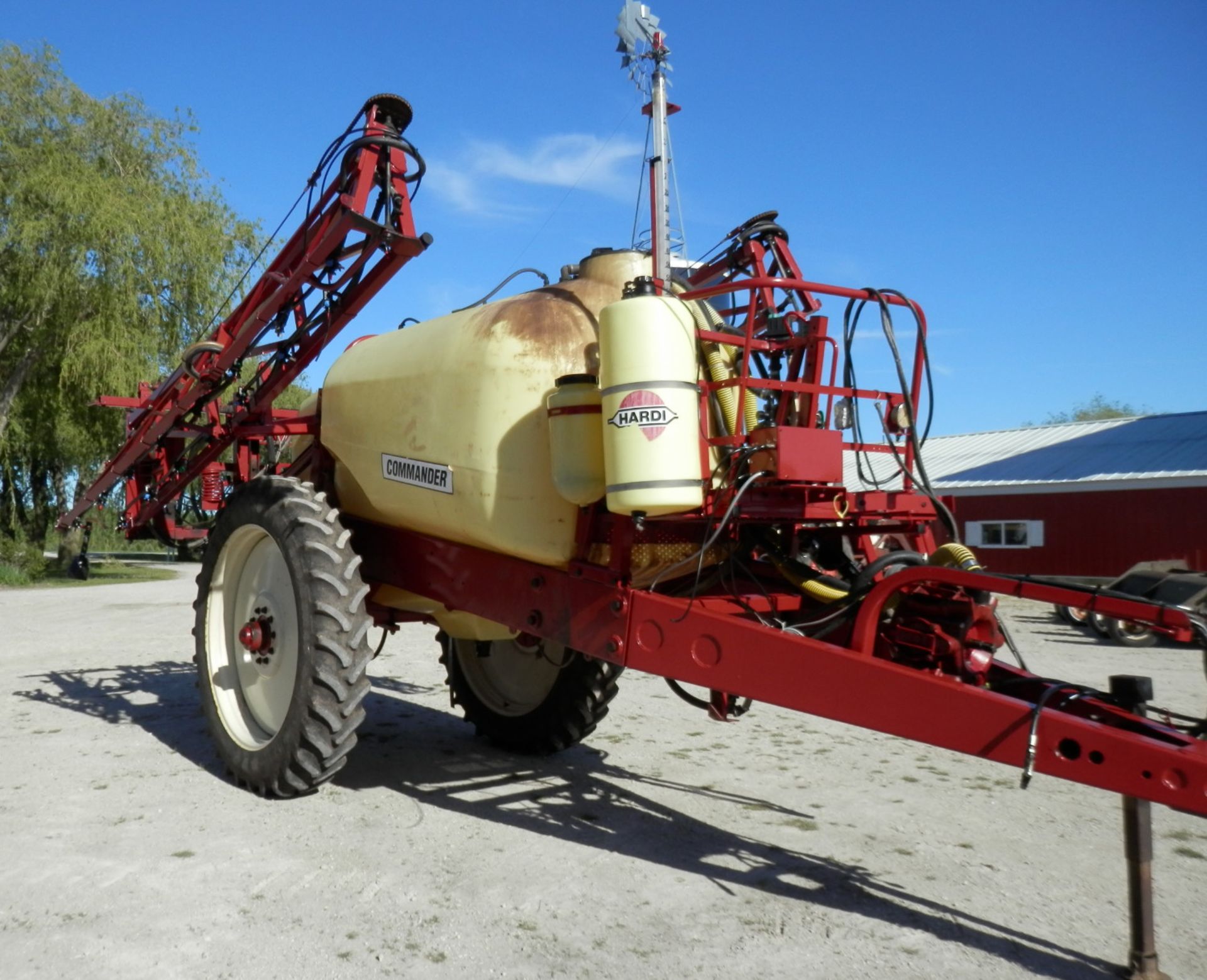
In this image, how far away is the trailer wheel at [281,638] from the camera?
4535 mm

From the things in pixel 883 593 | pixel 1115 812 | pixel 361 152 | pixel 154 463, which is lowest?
pixel 1115 812

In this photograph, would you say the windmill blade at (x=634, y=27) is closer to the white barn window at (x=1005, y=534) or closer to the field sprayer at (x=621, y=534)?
the field sprayer at (x=621, y=534)

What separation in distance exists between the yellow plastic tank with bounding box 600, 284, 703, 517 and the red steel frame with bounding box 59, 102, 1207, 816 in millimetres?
140

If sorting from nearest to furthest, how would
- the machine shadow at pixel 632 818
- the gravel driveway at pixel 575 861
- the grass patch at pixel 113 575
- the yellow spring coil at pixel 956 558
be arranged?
the gravel driveway at pixel 575 861
the machine shadow at pixel 632 818
the yellow spring coil at pixel 956 558
the grass patch at pixel 113 575

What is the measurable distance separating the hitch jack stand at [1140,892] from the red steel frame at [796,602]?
193 millimetres

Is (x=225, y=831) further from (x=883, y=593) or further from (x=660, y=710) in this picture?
(x=660, y=710)

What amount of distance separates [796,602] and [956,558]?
672 mm

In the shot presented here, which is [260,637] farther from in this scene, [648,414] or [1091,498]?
[1091,498]

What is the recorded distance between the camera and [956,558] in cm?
375

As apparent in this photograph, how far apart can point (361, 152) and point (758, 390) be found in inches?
105

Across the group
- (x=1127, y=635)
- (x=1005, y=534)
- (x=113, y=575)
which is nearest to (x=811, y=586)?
(x=1127, y=635)

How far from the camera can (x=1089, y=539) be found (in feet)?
62.0

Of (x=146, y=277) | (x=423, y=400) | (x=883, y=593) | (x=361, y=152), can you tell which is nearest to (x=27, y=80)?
(x=146, y=277)

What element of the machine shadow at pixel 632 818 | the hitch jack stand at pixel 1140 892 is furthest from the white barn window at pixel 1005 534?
the hitch jack stand at pixel 1140 892
